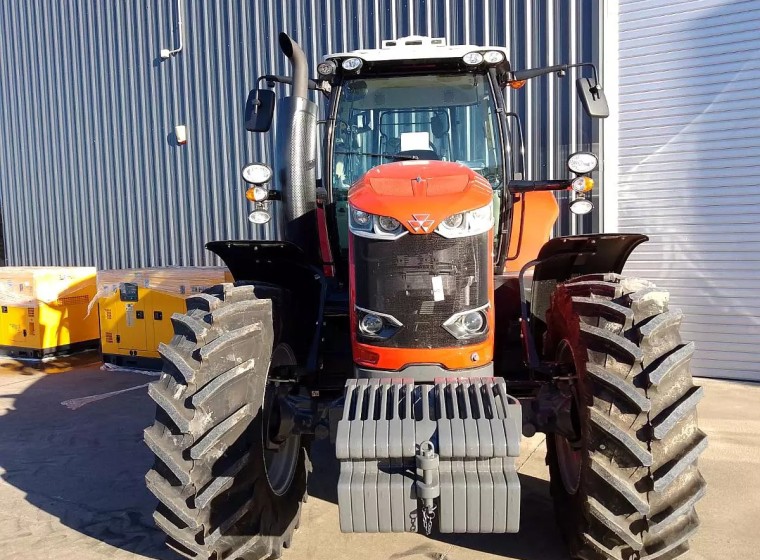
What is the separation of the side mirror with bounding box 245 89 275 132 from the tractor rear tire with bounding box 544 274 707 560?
213 centimetres

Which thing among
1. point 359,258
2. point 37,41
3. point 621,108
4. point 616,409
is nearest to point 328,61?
point 359,258

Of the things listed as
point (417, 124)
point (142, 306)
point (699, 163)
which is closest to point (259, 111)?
point (417, 124)

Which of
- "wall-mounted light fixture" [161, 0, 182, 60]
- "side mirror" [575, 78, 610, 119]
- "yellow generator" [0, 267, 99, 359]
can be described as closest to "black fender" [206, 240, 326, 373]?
"side mirror" [575, 78, 610, 119]

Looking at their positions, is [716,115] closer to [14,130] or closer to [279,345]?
[279,345]

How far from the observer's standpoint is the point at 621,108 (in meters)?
6.81

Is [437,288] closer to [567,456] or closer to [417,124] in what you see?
[567,456]

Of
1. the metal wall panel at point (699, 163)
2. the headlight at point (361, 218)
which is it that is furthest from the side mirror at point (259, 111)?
the metal wall panel at point (699, 163)

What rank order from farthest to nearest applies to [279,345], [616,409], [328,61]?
1. [328,61]
2. [279,345]
3. [616,409]

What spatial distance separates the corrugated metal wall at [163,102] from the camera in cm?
692

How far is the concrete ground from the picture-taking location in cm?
323

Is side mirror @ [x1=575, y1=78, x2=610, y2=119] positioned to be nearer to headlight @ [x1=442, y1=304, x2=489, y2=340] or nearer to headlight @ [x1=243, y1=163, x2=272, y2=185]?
headlight @ [x1=442, y1=304, x2=489, y2=340]

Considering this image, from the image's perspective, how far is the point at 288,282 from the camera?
3.75 m

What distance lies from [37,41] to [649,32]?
9.34 meters

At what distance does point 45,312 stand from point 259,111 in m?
5.80
